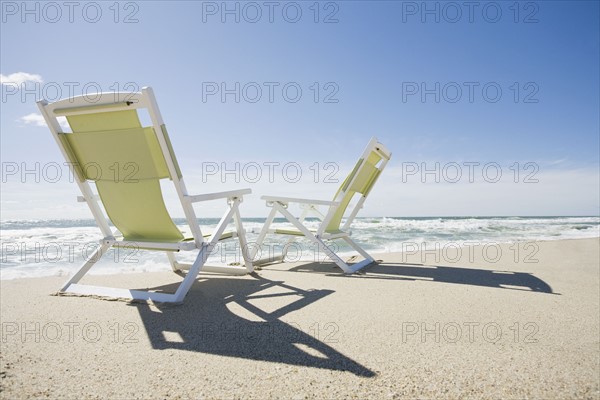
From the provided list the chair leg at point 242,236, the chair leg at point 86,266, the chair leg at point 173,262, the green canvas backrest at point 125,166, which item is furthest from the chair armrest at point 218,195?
the chair leg at point 173,262

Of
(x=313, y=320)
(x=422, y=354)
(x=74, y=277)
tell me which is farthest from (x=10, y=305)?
(x=422, y=354)

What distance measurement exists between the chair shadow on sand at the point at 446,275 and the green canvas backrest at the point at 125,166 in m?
2.17

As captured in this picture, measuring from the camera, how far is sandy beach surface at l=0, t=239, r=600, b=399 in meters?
1.64

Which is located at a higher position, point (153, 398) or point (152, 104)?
point (152, 104)

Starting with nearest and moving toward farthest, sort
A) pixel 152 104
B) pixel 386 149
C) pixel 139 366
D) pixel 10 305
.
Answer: pixel 139 366 < pixel 152 104 < pixel 10 305 < pixel 386 149

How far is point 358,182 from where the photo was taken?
5020 millimetres

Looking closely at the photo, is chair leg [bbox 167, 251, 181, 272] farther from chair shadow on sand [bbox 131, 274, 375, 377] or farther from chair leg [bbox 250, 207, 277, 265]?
chair shadow on sand [bbox 131, 274, 375, 377]

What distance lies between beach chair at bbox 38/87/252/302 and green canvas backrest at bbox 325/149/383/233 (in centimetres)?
192

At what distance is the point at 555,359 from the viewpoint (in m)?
1.93

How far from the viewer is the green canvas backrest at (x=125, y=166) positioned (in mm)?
2943

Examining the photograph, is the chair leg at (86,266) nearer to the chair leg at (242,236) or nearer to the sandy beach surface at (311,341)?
the sandy beach surface at (311,341)

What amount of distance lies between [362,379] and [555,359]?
44.8 inches

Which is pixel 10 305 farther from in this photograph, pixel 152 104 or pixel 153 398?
pixel 153 398

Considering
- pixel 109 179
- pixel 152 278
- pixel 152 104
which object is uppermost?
pixel 152 104
